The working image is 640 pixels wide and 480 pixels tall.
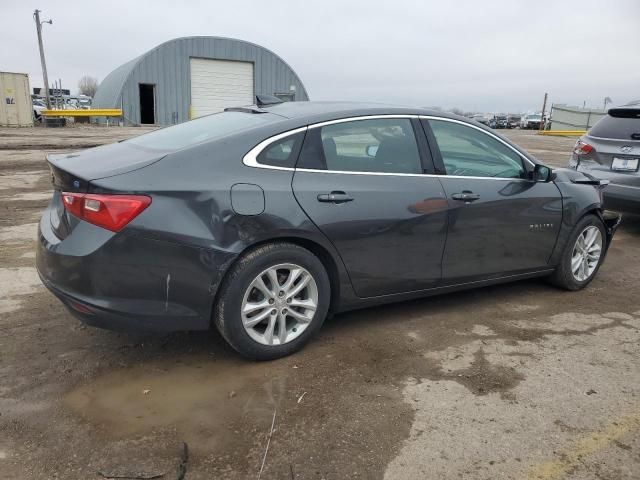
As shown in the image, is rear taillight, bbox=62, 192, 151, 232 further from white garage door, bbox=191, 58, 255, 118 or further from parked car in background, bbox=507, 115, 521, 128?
parked car in background, bbox=507, 115, 521, 128

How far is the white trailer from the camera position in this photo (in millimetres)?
28266

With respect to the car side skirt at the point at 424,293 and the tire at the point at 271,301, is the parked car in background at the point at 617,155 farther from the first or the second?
the tire at the point at 271,301

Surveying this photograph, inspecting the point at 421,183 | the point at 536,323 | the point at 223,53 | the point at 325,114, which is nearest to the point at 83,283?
the point at 325,114

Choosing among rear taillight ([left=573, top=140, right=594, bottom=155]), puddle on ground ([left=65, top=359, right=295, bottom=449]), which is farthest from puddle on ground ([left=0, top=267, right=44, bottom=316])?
rear taillight ([left=573, top=140, right=594, bottom=155])

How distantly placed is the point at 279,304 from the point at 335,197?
0.75m

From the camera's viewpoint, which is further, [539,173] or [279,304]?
[539,173]

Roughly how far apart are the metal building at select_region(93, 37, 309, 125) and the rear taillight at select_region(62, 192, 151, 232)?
30.5 m

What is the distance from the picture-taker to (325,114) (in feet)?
12.0

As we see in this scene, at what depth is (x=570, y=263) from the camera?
4.79 meters

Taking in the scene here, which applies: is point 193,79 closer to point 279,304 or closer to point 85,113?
point 85,113

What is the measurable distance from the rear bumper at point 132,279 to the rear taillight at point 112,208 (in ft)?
0.17

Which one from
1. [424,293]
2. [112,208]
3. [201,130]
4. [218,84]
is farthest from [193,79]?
[112,208]

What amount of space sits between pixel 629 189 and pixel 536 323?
129 inches

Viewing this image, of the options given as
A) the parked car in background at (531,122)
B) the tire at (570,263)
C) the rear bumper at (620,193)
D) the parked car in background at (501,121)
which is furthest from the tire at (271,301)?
the parked car in background at (531,122)
